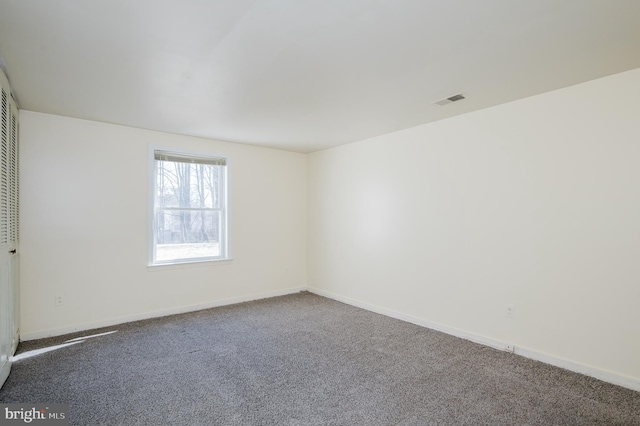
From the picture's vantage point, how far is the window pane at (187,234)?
4297 millimetres

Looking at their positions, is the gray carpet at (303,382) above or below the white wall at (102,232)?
Answer: below

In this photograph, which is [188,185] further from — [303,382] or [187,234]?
[303,382]

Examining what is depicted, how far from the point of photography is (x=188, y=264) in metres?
4.42

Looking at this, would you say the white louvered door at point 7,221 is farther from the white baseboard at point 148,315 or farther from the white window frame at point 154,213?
the white window frame at point 154,213

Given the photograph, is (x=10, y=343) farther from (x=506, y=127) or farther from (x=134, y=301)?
(x=506, y=127)

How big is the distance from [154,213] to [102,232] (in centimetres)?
60

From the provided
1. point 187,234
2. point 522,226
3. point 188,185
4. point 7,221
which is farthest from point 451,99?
point 7,221

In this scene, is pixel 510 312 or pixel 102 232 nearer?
pixel 510 312

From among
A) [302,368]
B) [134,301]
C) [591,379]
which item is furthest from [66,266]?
[591,379]

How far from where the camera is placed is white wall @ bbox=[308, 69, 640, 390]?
8.27 ft

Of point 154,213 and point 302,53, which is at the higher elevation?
point 302,53

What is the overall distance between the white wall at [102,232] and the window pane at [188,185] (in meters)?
0.19

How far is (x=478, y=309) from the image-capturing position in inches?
132

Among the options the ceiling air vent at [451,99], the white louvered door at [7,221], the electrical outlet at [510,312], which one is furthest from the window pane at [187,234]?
the electrical outlet at [510,312]
